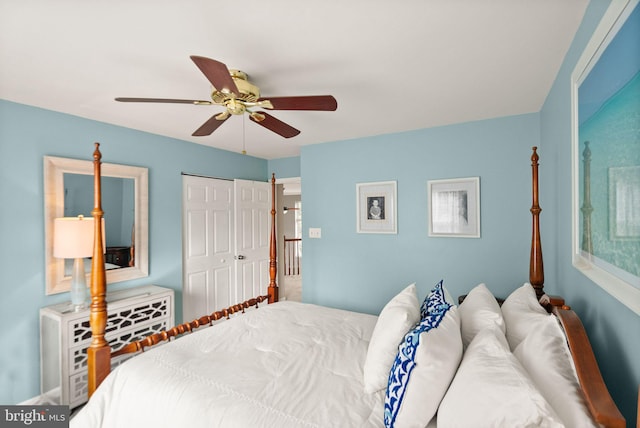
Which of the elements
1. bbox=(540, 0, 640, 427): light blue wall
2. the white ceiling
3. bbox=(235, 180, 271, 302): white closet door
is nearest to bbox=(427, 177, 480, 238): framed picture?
bbox=(540, 0, 640, 427): light blue wall

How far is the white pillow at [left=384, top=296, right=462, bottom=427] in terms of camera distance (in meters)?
1.05

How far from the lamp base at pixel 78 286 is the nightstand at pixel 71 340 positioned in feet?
0.20

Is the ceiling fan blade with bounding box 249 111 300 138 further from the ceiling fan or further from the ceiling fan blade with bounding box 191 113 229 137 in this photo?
the ceiling fan blade with bounding box 191 113 229 137

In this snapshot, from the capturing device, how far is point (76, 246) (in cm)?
241

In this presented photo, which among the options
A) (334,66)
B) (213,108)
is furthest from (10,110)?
(334,66)

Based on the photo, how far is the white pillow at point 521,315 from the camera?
4.12ft

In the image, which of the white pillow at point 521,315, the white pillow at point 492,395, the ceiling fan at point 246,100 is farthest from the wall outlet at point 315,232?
the white pillow at point 492,395

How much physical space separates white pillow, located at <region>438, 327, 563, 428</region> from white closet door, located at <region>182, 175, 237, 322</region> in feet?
10.8

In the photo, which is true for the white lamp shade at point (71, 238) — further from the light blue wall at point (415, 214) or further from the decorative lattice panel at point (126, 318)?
the light blue wall at point (415, 214)

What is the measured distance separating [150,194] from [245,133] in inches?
48.2

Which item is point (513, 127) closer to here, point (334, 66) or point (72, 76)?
point (334, 66)

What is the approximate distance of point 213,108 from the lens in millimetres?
2518

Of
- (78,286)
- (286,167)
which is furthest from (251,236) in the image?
(78,286)

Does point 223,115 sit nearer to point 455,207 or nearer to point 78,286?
point 78,286
